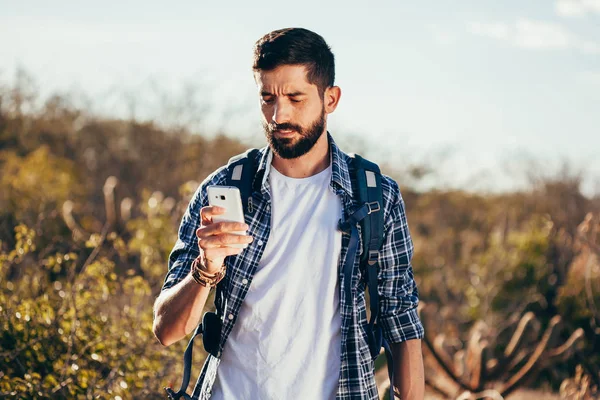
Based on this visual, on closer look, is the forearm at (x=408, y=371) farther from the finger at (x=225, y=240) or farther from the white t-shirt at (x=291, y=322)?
the finger at (x=225, y=240)

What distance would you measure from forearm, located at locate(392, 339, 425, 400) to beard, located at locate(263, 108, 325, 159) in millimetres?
684

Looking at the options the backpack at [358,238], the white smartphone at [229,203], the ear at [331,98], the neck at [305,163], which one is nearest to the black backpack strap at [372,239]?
the backpack at [358,238]

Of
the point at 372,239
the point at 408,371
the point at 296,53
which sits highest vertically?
the point at 296,53

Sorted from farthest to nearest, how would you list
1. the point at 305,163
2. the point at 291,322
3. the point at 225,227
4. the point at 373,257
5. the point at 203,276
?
the point at 305,163 < the point at 373,257 < the point at 291,322 < the point at 203,276 < the point at 225,227

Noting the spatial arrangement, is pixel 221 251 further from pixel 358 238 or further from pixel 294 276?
pixel 358 238

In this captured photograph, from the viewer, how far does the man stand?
2338mm

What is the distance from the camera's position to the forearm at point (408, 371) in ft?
8.09

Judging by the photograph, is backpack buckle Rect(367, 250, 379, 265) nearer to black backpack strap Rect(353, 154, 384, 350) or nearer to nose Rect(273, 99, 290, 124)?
black backpack strap Rect(353, 154, 384, 350)

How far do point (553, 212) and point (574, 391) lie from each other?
10.5 meters

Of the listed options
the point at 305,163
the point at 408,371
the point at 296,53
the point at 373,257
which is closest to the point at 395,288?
the point at 373,257

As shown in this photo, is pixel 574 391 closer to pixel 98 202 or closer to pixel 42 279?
pixel 42 279

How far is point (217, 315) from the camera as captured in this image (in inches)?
97.3

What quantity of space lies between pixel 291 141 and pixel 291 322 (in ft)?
1.84

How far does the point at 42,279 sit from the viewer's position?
448 cm
